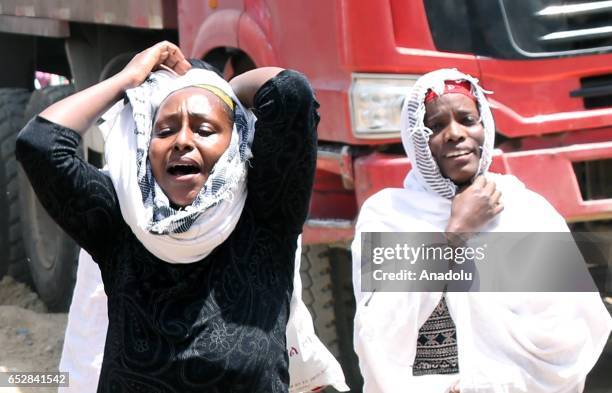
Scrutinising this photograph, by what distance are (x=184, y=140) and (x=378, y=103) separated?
1.99 metres

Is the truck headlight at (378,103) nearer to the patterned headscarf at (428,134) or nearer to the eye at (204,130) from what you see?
the patterned headscarf at (428,134)

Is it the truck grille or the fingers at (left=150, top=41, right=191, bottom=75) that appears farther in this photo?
the truck grille

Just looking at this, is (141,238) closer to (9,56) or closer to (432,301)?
(432,301)

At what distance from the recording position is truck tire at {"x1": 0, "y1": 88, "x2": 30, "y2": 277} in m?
8.17

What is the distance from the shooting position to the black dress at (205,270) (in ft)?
9.41

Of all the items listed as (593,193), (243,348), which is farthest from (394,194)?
(593,193)

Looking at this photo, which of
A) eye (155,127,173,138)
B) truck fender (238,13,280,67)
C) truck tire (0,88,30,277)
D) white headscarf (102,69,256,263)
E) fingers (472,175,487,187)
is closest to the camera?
white headscarf (102,69,256,263)

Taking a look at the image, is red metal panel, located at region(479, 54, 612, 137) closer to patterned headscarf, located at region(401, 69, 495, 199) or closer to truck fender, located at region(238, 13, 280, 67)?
truck fender, located at region(238, 13, 280, 67)

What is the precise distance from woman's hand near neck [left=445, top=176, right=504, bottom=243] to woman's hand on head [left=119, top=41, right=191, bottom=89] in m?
0.83

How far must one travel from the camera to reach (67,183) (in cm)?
287

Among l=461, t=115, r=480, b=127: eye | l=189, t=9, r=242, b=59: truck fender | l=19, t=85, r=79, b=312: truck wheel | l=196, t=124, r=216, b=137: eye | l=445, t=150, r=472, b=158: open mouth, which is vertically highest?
l=189, t=9, r=242, b=59: truck fender

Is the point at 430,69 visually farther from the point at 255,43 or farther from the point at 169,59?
the point at 169,59

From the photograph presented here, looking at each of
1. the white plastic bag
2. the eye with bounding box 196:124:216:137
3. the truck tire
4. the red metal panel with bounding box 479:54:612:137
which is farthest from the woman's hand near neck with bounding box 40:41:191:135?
the truck tire

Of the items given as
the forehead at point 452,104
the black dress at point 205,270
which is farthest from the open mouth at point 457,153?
the black dress at point 205,270
